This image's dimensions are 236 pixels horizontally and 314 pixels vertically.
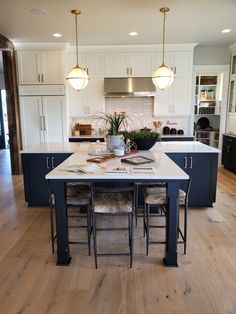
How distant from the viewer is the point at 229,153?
554 cm

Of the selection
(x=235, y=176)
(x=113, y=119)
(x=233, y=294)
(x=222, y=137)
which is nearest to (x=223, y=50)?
(x=222, y=137)

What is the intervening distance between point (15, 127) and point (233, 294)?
4988mm

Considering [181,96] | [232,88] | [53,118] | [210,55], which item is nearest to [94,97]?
[53,118]

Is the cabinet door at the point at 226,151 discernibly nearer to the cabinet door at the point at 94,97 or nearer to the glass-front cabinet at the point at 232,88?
the glass-front cabinet at the point at 232,88

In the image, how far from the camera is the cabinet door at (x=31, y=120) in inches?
210

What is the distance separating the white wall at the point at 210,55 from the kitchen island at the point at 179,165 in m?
3.21

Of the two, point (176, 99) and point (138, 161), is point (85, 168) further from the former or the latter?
point (176, 99)

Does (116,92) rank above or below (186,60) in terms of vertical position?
below

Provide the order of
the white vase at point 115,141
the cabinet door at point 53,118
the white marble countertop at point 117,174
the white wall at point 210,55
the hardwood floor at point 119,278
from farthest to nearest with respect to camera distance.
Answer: the white wall at point 210,55 → the cabinet door at point 53,118 → the white vase at point 115,141 → the white marble countertop at point 117,174 → the hardwood floor at point 119,278

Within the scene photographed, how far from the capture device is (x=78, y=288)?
6.31ft

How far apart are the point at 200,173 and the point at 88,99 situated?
334cm

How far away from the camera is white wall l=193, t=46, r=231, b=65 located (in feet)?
18.6

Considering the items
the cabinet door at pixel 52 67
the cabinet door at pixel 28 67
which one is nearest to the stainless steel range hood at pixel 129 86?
the cabinet door at pixel 52 67

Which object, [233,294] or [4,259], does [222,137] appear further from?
[4,259]
